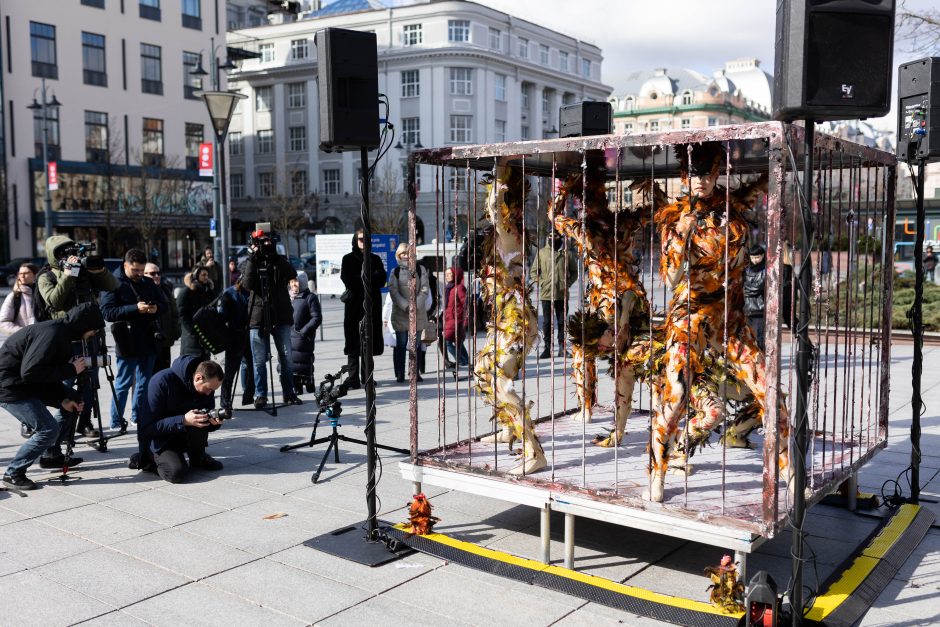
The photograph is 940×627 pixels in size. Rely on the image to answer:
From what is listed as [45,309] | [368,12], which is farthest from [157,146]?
[45,309]

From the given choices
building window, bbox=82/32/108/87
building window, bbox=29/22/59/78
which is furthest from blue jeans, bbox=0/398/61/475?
building window, bbox=82/32/108/87

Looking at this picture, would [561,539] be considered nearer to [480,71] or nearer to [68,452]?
[68,452]

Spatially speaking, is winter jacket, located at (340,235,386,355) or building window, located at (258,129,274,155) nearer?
winter jacket, located at (340,235,386,355)

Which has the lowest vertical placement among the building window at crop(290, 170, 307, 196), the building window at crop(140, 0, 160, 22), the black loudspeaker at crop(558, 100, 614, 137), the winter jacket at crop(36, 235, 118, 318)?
the winter jacket at crop(36, 235, 118, 318)

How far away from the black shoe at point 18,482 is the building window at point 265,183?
57855 millimetres

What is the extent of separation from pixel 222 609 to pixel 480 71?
193ft

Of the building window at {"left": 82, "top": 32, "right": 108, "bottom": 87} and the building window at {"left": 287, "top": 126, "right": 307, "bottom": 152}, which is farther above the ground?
the building window at {"left": 82, "top": 32, "right": 108, "bottom": 87}

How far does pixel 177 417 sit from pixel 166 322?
2.41 m

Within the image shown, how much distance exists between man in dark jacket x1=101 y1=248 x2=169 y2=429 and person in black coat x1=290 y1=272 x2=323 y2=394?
1.93 meters

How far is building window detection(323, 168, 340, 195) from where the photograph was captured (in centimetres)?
6209

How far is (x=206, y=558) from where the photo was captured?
16.9 feet

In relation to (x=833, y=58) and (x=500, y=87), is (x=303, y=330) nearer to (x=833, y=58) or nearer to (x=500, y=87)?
(x=833, y=58)

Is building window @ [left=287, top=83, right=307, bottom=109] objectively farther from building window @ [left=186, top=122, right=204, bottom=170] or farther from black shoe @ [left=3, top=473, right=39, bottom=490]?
black shoe @ [left=3, top=473, right=39, bottom=490]

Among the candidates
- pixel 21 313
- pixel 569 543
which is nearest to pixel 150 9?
pixel 21 313
